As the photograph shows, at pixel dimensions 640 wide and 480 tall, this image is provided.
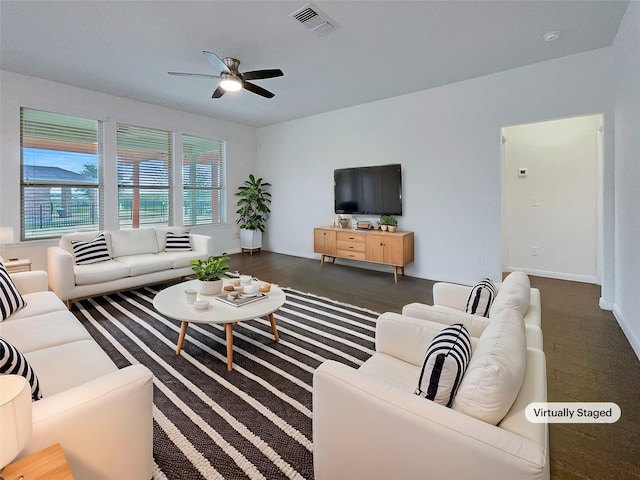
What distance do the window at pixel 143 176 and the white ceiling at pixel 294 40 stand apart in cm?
83

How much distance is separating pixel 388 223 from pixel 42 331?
4.31 meters

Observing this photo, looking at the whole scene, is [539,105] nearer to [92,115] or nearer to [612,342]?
[612,342]

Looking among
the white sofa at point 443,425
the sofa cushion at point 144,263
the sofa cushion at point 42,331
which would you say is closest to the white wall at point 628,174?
the white sofa at point 443,425

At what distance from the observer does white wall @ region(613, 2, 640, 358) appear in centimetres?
252

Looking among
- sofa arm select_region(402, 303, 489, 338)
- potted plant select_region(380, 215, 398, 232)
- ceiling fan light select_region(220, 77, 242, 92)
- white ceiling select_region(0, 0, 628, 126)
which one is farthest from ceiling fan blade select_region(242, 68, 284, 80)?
potted plant select_region(380, 215, 398, 232)

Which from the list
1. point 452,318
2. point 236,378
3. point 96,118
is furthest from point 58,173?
point 452,318

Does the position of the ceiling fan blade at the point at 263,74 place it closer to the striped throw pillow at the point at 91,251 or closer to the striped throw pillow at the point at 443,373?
the striped throw pillow at the point at 91,251

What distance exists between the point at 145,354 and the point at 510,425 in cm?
254

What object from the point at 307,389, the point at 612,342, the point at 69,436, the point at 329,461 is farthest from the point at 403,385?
the point at 612,342

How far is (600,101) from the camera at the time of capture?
3482mm

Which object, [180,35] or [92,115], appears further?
[92,115]

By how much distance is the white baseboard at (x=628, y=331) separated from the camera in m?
2.49

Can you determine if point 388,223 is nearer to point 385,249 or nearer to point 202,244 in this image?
point 385,249

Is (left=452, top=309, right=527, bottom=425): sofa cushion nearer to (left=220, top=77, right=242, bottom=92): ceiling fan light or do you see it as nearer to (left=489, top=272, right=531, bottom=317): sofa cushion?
(left=489, top=272, right=531, bottom=317): sofa cushion
